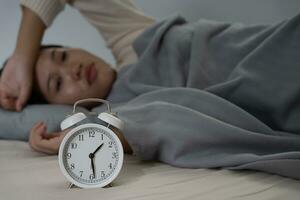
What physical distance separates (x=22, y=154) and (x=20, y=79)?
321mm

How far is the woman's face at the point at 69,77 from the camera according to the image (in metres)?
1.27

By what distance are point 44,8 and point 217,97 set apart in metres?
0.70

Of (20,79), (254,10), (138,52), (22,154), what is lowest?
(22,154)

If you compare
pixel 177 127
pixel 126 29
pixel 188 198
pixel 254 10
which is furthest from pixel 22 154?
pixel 254 10

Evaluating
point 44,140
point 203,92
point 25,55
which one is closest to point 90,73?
point 25,55

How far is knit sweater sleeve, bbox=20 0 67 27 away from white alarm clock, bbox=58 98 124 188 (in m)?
0.73

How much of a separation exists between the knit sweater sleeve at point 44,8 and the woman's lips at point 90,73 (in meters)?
0.21

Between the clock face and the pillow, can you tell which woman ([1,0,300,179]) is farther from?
the clock face

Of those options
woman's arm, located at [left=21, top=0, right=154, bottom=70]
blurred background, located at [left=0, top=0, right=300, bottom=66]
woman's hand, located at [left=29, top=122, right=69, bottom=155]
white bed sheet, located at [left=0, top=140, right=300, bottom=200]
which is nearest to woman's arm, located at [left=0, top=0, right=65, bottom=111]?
woman's arm, located at [left=21, top=0, right=154, bottom=70]

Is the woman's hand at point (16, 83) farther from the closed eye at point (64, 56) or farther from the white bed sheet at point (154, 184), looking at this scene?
the white bed sheet at point (154, 184)

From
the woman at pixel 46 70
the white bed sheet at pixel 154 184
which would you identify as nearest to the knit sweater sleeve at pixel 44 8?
the woman at pixel 46 70

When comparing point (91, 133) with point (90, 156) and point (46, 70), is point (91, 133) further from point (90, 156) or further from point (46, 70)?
point (46, 70)

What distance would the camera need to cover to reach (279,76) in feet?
3.06

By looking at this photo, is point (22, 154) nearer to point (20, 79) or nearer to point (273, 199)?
point (20, 79)
